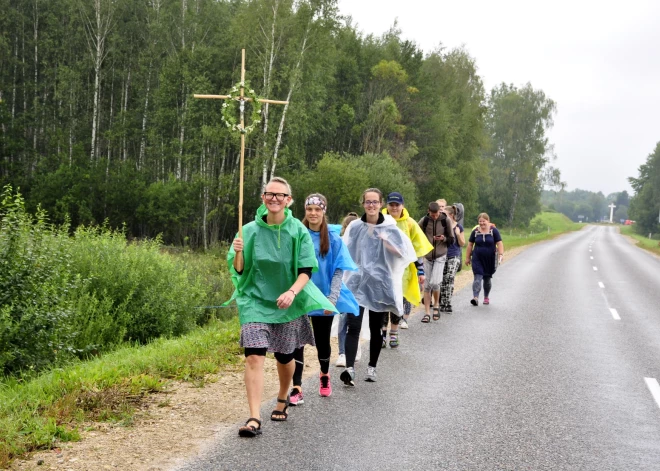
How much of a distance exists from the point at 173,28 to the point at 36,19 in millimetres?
7626

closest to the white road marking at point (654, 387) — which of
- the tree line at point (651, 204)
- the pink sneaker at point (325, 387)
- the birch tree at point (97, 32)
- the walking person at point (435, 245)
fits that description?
the pink sneaker at point (325, 387)

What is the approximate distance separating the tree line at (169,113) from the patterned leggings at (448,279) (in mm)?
20129

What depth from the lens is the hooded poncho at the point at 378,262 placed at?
273 inches

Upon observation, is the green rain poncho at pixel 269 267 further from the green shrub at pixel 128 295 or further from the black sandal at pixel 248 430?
the green shrub at pixel 128 295

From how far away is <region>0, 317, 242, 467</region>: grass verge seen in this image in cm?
460

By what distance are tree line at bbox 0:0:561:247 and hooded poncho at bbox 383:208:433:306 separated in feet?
76.6

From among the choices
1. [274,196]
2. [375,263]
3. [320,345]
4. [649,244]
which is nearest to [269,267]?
[274,196]

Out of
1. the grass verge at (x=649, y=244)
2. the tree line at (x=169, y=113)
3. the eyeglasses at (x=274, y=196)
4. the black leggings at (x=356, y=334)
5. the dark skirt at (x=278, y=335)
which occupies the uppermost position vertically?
the tree line at (x=169, y=113)

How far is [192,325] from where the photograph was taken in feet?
38.2

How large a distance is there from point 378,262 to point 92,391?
310 cm

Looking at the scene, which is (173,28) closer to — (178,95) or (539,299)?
(178,95)

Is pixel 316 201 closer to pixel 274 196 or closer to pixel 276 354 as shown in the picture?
pixel 274 196

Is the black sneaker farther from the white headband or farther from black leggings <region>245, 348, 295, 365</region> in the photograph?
the white headband

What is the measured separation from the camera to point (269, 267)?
16.2ft
